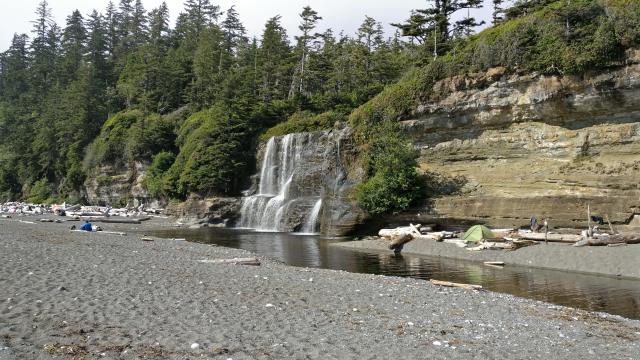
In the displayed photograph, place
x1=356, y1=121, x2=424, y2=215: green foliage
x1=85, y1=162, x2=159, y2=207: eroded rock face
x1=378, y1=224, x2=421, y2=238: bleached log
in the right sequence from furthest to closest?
x1=85, y1=162, x2=159, y2=207: eroded rock face → x1=356, y1=121, x2=424, y2=215: green foliage → x1=378, y1=224, x2=421, y2=238: bleached log

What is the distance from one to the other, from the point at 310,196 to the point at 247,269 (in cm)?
2375

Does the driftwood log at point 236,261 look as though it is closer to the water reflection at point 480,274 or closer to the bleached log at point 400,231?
the water reflection at point 480,274

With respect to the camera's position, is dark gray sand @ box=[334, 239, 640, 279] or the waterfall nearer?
dark gray sand @ box=[334, 239, 640, 279]

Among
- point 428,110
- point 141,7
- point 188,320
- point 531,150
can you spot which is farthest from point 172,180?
point 141,7

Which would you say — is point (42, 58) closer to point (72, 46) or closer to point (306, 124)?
point (72, 46)

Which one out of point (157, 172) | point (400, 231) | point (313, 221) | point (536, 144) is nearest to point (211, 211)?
point (313, 221)

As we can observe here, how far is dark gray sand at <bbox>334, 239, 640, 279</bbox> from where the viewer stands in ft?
60.5

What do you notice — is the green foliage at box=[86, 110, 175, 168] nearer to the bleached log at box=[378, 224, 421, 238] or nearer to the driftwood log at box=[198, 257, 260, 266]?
the bleached log at box=[378, 224, 421, 238]

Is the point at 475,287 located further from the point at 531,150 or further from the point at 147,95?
the point at 147,95

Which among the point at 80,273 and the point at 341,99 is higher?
the point at 341,99

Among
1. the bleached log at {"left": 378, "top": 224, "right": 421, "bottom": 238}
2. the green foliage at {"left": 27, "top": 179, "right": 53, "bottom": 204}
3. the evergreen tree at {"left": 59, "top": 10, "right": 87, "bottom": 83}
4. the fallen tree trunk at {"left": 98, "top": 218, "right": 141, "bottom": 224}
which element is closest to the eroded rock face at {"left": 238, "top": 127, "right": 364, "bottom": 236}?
the bleached log at {"left": 378, "top": 224, "right": 421, "bottom": 238}

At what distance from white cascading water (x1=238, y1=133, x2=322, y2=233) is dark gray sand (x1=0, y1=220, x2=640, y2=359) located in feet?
82.7

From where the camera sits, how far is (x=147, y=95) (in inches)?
2704

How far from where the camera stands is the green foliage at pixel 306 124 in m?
48.8
